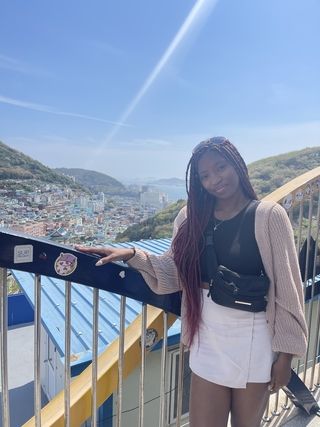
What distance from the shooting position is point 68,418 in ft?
3.90

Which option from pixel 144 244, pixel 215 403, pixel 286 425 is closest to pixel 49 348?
pixel 144 244

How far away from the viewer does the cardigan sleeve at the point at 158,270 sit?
125 cm

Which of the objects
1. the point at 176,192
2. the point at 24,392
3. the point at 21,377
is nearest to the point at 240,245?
the point at 176,192

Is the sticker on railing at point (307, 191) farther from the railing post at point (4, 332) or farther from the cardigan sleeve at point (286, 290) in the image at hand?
the railing post at point (4, 332)

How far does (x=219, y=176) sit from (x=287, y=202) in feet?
1.68

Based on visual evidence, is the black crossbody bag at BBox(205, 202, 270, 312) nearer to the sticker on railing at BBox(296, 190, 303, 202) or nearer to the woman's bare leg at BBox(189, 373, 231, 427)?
the woman's bare leg at BBox(189, 373, 231, 427)

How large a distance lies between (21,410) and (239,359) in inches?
208

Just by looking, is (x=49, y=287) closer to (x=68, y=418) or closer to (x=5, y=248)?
(x=68, y=418)

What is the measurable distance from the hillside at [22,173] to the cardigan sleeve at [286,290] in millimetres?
4072

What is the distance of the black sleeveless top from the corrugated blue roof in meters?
2.52

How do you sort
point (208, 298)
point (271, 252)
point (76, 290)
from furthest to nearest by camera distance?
point (76, 290), point (208, 298), point (271, 252)

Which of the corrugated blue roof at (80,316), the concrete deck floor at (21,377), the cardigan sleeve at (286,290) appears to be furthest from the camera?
the concrete deck floor at (21,377)

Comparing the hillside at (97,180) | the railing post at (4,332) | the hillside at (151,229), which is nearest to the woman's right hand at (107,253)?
the railing post at (4,332)

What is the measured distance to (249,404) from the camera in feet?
4.13
